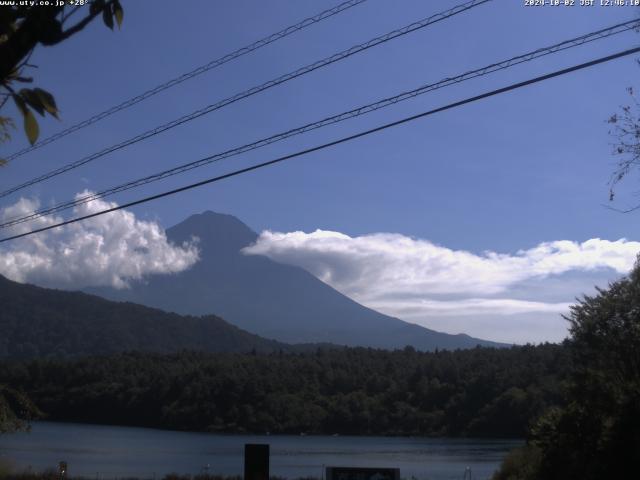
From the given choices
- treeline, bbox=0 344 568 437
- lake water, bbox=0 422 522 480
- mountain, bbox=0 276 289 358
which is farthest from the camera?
mountain, bbox=0 276 289 358

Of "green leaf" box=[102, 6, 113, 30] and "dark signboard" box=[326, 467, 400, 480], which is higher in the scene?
"green leaf" box=[102, 6, 113, 30]

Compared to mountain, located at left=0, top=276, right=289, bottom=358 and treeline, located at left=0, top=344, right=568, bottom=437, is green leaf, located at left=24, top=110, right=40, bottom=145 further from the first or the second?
mountain, located at left=0, top=276, right=289, bottom=358

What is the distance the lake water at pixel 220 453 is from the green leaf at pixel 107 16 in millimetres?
37555

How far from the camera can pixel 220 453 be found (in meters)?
65.1

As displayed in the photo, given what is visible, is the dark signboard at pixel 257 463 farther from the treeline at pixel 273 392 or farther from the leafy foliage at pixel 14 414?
the treeline at pixel 273 392

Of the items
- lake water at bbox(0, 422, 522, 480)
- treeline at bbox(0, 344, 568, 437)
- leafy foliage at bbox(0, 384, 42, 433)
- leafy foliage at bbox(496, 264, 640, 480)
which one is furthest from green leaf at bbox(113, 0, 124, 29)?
treeline at bbox(0, 344, 568, 437)

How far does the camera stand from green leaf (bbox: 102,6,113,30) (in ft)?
12.4

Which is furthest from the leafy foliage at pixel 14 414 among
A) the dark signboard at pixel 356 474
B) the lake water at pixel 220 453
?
the lake water at pixel 220 453

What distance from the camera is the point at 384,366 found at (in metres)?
102

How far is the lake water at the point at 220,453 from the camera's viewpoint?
49625mm

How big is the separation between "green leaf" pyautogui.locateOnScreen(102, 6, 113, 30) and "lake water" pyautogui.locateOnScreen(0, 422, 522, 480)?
123ft

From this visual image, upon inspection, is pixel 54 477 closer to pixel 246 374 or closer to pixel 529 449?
pixel 529 449

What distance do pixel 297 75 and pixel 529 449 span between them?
16.8 m

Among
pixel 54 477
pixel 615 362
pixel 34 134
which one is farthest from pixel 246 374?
pixel 34 134
